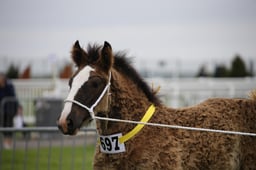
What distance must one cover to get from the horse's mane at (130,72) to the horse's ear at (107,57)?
346 mm

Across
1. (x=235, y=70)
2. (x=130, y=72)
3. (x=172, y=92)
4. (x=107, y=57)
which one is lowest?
(x=172, y=92)

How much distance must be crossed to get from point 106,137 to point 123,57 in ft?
3.29

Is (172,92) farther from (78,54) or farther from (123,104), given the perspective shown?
(78,54)

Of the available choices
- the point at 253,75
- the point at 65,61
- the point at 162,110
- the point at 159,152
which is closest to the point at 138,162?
the point at 159,152

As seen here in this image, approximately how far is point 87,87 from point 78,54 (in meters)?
0.48

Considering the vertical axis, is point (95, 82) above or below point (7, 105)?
above

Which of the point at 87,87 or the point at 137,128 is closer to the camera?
the point at 87,87

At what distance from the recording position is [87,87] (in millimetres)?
6074

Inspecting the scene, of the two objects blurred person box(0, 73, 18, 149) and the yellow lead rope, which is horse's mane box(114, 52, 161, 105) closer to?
the yellow lead rope

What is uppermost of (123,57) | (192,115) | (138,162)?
(123,57)

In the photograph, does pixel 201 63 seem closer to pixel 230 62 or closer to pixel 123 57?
pixel 230 62

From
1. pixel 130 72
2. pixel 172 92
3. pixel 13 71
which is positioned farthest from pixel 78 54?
pixel 13 71

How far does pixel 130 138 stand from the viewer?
6.27m

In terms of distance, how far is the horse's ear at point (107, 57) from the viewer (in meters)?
6.25
